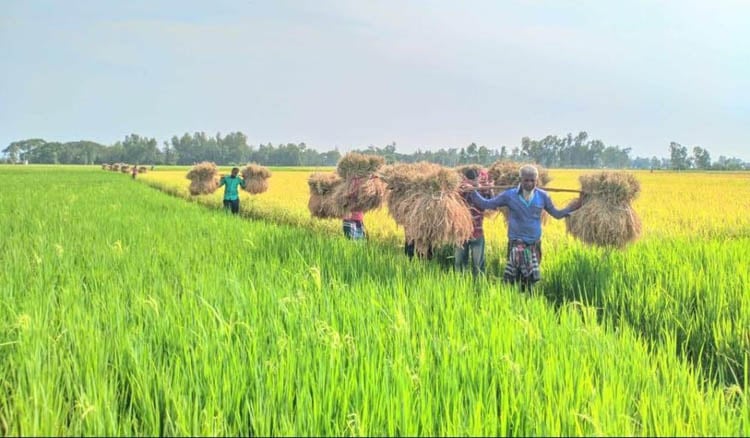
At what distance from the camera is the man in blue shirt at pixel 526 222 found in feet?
17.0

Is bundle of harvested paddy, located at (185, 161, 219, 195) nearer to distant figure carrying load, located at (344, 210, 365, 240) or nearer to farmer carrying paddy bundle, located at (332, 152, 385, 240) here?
distant figure carrying load, located at (344, 210, 365, 240)

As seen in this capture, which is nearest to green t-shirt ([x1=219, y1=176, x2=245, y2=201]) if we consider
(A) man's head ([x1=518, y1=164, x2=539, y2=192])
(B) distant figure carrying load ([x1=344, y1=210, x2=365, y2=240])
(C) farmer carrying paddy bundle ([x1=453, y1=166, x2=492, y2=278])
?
(B) distant figure carrying load ([x1=344, y1=210, x2=365, y2=240])

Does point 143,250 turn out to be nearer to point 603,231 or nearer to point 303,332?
point 303,332

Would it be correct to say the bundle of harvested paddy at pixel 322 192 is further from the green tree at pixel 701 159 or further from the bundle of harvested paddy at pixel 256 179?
the green tree at pixel 701 159

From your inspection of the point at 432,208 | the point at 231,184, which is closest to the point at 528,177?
the point at 432,208

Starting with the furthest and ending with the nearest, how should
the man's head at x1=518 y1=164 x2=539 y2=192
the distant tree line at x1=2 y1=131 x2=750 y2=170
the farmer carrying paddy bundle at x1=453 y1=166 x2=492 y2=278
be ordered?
the distant tree line at x1=2 y1=131 x2=750 y2=170, the farmer carrying paddy bundle at x1=453 y1=166 x2=492 y2=278, the man's head at x1=518 y1=164 x2=539 y2=192

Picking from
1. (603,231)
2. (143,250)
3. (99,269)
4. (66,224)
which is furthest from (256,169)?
(603,231)

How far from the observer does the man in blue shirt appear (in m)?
5.18

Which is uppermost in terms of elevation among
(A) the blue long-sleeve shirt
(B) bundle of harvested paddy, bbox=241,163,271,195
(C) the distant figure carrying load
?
(B) bundle of harvested paddy, bbox=241,163,271,195

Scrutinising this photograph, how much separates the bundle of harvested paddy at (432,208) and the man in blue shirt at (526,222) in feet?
1.57

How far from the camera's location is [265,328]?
2.85 metres

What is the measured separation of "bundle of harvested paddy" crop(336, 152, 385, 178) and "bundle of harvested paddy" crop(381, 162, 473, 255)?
0.96 meters

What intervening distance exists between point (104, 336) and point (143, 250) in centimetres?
331

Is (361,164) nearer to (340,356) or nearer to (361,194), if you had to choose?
(361,194)
